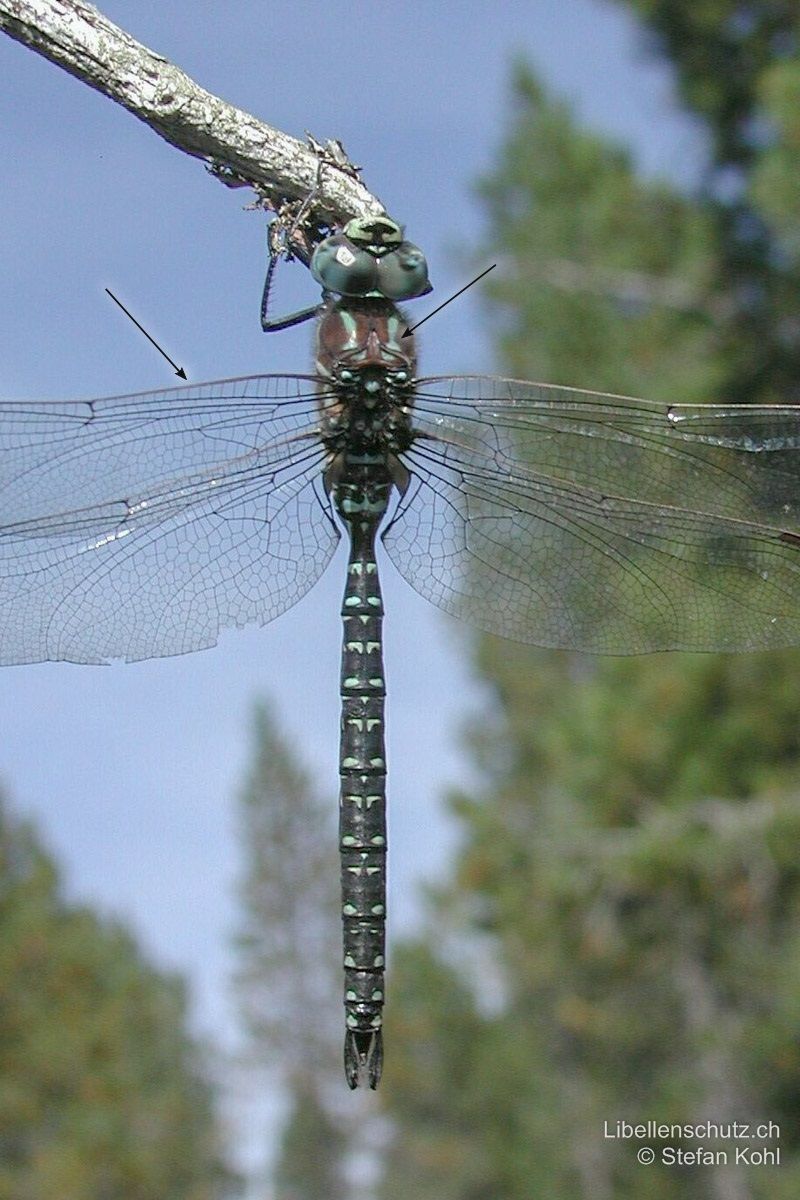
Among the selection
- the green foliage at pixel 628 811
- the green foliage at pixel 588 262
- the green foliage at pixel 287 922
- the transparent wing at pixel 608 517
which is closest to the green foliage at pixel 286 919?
the green foliage at pixel 287 922

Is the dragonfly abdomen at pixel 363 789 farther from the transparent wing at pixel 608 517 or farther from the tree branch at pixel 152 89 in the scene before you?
the tree branch at pixel 152 89

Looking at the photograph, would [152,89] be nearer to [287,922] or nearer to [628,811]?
[628,811]

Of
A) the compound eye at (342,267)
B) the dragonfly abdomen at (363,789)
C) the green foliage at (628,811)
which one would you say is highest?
the green foliage at (628,811)

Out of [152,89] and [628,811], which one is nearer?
[152,89]

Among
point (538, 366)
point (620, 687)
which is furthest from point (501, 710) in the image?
point (620, 687)

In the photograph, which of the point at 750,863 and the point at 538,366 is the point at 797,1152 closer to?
the point at 750,863

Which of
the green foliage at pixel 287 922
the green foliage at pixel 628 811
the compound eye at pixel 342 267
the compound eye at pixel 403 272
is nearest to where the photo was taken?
the compound eye at pixel 342 267

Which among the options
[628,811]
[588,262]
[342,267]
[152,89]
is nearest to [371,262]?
[342,267]
